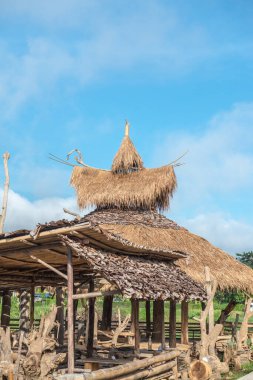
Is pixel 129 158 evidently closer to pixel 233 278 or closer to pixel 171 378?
pixel 233 278

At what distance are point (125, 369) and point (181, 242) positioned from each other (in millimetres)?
8643

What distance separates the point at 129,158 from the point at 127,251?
393 inches

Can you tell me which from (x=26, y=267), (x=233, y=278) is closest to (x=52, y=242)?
(x=26, y=267)

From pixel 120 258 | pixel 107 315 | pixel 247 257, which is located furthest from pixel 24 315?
pixel 247 257

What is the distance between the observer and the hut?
9.23m

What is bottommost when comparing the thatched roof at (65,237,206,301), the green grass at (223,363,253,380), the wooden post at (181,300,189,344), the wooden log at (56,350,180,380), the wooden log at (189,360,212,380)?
the green grass at (223,363,253,380)

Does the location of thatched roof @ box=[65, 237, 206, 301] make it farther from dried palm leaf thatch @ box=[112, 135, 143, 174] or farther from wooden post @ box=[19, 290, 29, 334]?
dried palm leaf thatch @ box=[112, 135, 143, 174]

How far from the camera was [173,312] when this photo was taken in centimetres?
→ 1408

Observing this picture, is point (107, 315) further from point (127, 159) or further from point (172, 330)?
point (127, 159)

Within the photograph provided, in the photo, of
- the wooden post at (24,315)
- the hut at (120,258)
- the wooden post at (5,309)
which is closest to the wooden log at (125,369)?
the hut at (120,258)

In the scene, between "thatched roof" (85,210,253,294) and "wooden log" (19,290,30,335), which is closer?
"wooden log" (19,290,30,335)

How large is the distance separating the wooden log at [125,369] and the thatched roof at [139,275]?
1.34 m

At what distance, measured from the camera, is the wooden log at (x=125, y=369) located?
8797 millimetres

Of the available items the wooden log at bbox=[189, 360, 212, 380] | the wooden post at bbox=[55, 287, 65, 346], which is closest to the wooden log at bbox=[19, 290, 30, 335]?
the wooden post at bbox=[55, 287, 65, 346]
